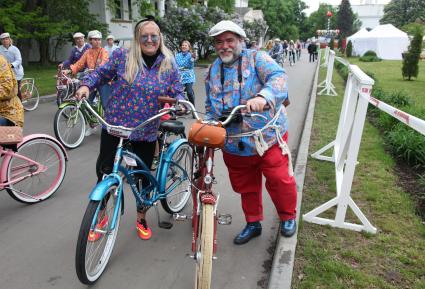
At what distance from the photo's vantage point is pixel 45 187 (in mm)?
4801

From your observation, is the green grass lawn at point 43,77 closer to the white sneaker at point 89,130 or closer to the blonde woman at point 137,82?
the white sneaker at point 89,130

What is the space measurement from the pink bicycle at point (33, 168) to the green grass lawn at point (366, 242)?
9.70 feet

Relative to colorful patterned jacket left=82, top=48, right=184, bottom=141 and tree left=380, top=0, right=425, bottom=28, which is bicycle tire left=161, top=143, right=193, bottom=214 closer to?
colorful patterned jacket left=82, top=48, right=184, bottom=141

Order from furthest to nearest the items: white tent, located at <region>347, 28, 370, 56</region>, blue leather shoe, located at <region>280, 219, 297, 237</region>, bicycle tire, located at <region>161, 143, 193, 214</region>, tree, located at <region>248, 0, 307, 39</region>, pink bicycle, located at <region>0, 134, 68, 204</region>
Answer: tree, located at <region>248, 0, 307, 39</region> → white tent, located at <region>347, 28, 370, 56</region> → pink bicycle, located at <region>0, 134, 68, 204</region> → bicycle tire, located at <region>161, 143, 193, 214</region> → blue leather shoe, located at <region>280, 219, 297, 237</region>

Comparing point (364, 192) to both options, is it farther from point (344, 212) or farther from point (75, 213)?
point (75, 213)

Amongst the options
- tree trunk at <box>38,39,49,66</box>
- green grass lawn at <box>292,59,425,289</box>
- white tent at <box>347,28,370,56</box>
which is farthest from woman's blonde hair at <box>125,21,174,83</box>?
white tent at <box>347,28,370,56</box>

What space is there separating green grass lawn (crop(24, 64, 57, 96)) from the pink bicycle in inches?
308

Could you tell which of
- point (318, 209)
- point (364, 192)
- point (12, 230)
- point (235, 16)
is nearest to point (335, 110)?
point (364, 192)

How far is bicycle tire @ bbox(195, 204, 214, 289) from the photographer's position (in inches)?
99.4

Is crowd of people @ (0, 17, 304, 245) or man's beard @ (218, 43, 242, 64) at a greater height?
man's beard @ (218, 43, 242, 64)

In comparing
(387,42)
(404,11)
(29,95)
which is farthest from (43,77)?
(404,11)

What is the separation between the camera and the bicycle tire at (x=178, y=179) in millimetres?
3820

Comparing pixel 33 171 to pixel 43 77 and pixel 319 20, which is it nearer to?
pixel 43 77

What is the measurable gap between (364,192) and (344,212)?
3.33 ft
